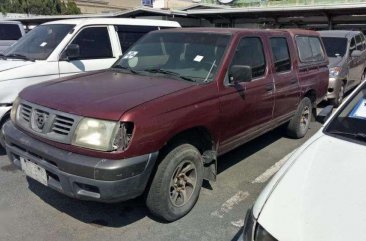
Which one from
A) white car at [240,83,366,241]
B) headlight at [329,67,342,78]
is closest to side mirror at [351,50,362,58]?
headlight at [329,67,342,78]

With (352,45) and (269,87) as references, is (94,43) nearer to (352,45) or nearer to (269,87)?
(269,87)

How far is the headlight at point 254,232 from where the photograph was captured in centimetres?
199

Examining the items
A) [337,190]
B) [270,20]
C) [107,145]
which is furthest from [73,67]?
[270,20]

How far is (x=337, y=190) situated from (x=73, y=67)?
475cm

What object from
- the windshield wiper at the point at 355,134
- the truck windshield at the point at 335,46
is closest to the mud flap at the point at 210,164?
the windshield wiper at the point at 355,134

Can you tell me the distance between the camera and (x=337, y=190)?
7.02 ft

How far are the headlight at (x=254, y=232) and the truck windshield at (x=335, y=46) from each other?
8291 mm

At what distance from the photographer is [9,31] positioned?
1053 cm

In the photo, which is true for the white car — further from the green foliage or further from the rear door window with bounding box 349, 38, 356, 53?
the green foliage

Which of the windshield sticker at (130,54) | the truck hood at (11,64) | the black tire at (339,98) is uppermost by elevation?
the windshield sticker at (130,54)

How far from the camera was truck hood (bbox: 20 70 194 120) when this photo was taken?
3.13m

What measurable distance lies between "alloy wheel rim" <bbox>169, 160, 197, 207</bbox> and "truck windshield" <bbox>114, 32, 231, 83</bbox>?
2.99 ft

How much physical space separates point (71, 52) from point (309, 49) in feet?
13.0

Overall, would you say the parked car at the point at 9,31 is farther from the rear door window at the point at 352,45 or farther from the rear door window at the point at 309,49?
the rear door window at the point at 352,45
